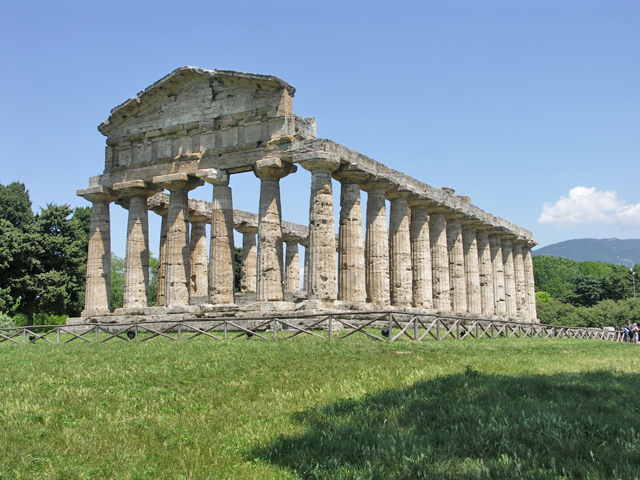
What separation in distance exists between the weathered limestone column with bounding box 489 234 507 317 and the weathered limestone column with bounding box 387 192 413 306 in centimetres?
1280

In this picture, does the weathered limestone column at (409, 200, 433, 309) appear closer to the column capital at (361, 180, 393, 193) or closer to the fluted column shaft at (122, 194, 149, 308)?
the column capital at (361, 180, 393, 193)

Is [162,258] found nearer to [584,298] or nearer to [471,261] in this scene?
[471,261]

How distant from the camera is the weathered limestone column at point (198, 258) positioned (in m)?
38.3

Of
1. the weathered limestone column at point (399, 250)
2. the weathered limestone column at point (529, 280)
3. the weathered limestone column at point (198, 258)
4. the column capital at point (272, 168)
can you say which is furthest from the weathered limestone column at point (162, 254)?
the weathered limestone column at point (529, 280)

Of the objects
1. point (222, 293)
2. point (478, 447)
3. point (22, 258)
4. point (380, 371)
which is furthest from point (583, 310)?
point (478, 447)

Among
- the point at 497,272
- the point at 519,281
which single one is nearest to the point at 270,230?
the point at 497,272

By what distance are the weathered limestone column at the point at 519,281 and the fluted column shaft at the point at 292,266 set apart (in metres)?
17.2

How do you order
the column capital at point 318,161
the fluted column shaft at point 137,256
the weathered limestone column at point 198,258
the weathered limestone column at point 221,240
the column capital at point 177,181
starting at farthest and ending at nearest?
the weathered limestone column at point 198,258 < the fluted column shaft at point 137,256 < the column capital at point 177,181 < the weathered limestone column at point 221,240 < the column capital at point 318,161

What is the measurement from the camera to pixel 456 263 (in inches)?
1597

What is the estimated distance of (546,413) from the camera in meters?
9.70

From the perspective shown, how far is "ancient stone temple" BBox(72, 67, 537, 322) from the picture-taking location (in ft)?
95.2

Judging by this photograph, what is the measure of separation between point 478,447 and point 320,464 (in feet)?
7.13

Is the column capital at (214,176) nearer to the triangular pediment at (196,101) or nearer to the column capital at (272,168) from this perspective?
the column capital at (272,168)

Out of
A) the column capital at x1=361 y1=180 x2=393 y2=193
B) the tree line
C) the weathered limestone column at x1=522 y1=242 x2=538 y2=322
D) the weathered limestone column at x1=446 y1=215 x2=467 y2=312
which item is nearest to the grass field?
the column capital at x1=361 y1=180 x2=393 y2=193
